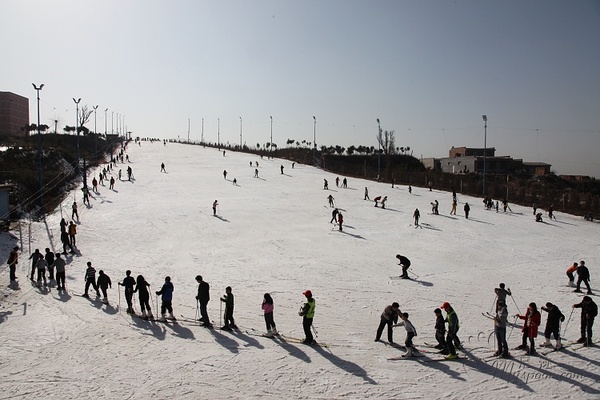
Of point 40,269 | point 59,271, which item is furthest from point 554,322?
point 40,269

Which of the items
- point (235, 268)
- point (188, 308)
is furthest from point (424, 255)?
point (188, 308)

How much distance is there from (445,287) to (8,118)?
356 feet

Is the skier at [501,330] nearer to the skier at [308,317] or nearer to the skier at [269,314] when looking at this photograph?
the skier at [308,317]

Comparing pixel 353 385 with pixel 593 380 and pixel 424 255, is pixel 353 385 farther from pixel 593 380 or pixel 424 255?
pixel 424 255

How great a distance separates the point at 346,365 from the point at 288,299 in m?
4.97

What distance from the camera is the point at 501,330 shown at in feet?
30.5

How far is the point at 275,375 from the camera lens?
843 cm

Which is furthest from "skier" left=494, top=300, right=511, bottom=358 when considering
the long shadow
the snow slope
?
the long shadow

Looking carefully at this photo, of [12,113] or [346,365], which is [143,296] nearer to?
[346,365]

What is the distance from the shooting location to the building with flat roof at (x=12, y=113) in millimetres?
95475

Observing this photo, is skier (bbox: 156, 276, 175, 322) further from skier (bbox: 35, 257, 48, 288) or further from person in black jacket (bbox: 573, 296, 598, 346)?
person in black jacket (bbox: 573, 296, 598, 346)

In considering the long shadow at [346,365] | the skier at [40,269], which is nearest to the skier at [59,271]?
the skier at [40,269]

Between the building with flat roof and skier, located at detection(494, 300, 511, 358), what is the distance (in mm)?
104330

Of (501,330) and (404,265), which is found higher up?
(501,330)
